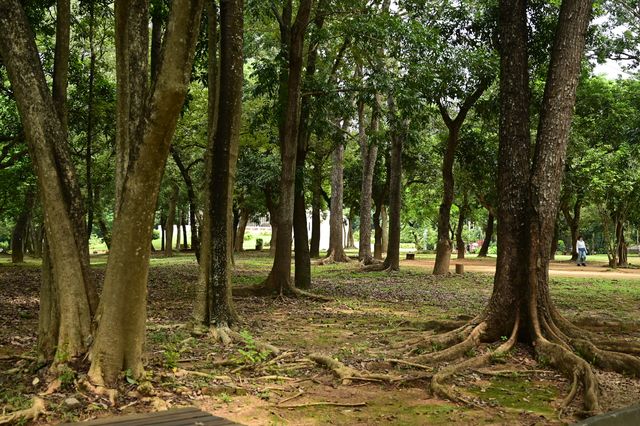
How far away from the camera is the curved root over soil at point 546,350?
616 centimetres

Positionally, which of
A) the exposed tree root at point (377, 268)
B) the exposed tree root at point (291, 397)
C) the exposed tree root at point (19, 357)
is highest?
the exposed tree root at point (377, 268)

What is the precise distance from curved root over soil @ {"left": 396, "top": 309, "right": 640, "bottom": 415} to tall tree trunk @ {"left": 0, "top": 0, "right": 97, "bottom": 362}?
360cm

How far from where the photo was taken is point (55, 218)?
18.4 feet

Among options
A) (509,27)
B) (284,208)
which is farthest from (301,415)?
(284,208)

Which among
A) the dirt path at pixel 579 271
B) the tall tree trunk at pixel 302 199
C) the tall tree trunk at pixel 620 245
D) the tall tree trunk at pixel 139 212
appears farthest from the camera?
the tall tree trunk at pixel 620 245

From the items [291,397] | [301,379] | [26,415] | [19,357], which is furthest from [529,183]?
[19,357]

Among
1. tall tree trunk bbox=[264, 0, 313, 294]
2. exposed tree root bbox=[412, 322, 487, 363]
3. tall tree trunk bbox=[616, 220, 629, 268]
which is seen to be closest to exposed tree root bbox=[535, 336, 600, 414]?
exposed tree root bbox=[412, 322, 487, 363]

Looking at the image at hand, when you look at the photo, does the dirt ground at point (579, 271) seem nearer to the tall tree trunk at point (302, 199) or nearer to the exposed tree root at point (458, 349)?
the tall tree trunk at point (302, 199)

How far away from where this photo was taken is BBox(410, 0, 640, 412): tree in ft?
25.0

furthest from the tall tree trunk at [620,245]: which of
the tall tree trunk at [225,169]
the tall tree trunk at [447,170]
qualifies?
the tall tree trunk at [225,169]

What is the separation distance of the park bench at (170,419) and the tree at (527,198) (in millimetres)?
3265

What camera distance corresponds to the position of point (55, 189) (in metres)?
5.62

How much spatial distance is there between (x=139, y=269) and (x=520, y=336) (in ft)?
16.5

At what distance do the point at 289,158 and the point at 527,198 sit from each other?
6.57 metres
